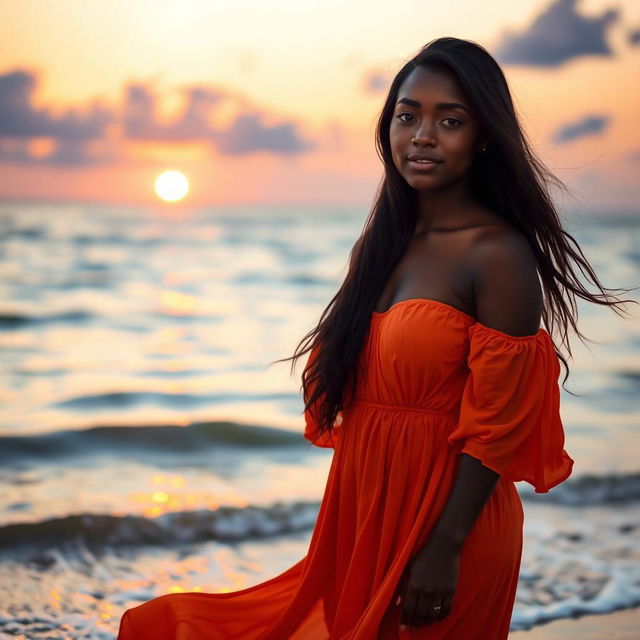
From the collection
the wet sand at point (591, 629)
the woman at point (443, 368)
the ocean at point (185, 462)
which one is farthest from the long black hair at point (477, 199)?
the wet sand at point (591, 629)

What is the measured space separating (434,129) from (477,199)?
26 centimetres

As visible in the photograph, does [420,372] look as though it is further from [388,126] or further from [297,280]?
[297,280]

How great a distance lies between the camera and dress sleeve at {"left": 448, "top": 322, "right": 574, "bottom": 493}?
2305mm

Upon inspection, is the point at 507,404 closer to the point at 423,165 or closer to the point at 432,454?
the point at 432,454

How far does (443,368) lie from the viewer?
2.40 meters

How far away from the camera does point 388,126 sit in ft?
8.79

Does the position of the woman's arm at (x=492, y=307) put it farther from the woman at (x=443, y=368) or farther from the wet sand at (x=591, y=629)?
the wet sand at (x=591, y=629)

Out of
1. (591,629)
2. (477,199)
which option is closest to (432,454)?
(477,199)

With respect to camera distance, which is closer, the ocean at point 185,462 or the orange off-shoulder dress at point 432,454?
the orange off-shoulder dress at point 432,454

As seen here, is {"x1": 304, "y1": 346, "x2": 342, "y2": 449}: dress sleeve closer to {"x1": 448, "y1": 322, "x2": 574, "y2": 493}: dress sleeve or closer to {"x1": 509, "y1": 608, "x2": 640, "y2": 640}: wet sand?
{"x1": 448, "y1": 322, "x2": 574, "y2": 493}: dress sleeve

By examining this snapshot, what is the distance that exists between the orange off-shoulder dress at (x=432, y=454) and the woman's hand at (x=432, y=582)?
45mm

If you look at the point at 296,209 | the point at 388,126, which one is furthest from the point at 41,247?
the point at 296,209

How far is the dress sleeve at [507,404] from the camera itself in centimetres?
230

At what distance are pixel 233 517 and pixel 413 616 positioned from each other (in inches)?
154
